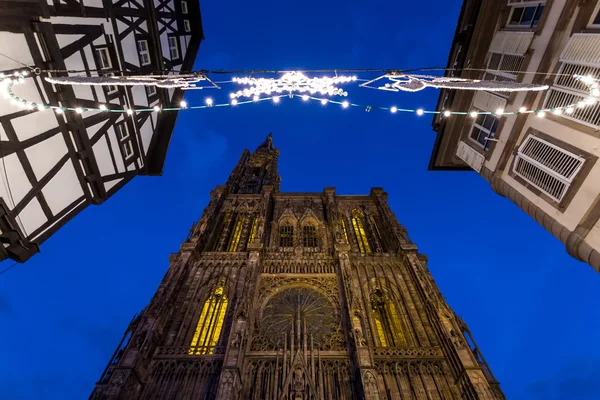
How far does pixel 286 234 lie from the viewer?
25.1 meters

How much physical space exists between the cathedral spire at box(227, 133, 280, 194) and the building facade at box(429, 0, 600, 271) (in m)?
21.7

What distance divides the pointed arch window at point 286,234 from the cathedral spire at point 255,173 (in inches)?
256

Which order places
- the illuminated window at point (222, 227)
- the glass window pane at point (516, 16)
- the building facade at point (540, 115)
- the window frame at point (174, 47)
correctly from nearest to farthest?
the building facade at point (540, 115) → the glass window pane at point (516, 16) → the window frame at point (174, 47) → the illuminated window at point (222, 227)

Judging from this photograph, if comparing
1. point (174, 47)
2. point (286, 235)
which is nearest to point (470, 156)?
point (286, 235)

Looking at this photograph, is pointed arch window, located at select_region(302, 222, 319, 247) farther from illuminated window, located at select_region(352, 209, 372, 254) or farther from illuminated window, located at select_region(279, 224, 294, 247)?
illuminated window, located at select_region(352, 209, 372, 254)

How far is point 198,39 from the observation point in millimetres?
19562

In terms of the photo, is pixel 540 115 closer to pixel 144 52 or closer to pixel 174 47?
pixel 144 52

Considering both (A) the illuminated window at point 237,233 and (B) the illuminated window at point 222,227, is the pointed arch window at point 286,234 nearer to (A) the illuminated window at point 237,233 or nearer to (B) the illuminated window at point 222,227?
(A) the illuminated window at point 237,233

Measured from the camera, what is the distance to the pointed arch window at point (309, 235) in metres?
24.0

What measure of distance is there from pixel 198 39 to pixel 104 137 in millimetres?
10994

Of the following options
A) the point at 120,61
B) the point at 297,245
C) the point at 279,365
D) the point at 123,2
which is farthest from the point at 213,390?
the point at 123,2

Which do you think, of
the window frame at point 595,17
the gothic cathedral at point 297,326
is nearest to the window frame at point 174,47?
the gothic cathedral at point 297,326

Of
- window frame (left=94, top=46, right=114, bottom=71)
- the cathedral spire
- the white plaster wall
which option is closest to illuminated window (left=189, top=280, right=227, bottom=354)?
window frame (left=94, top=46, right=114, bottom=71)

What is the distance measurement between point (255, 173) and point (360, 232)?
17409 millimetres
